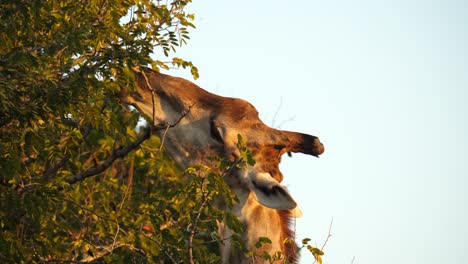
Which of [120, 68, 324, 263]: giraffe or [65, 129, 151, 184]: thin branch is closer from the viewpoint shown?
[65, 129, 151, 184]: thin branch

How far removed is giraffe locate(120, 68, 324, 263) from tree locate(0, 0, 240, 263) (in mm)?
369

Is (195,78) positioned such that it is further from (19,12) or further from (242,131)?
(19,12)

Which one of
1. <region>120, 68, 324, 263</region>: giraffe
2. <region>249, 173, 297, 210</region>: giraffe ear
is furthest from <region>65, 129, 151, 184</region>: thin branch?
<region>249, 173, 297, 210</region>: giraffe ear

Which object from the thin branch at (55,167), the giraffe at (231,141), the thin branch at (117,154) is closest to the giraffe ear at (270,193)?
the giraffe at (231,141)

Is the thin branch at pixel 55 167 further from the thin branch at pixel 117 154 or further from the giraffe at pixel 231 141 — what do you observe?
the giraffe at pixel 231 141

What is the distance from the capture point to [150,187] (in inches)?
463

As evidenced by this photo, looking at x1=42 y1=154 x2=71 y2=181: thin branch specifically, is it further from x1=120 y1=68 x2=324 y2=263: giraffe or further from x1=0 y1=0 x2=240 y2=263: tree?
x1=120 y1=68 x2=324 y2=263: giraffe

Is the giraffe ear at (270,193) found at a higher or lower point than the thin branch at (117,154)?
higher

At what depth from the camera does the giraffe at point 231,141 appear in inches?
299

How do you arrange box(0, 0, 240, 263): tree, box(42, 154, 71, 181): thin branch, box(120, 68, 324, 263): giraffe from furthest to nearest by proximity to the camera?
1. box(120, 68, 324, 263): giraffe
2. box(42, 154, 71, 181): thin branch
3. box(0, 0, 240, 263): tree

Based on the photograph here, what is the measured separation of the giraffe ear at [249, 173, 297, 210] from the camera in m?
7.07

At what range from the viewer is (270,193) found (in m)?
7.28

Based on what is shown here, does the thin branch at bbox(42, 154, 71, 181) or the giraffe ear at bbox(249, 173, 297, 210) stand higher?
the giraffe ear at bbox(249, 173, 297, 210)

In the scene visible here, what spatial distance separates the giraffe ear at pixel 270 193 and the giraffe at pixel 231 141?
0.01 meters
